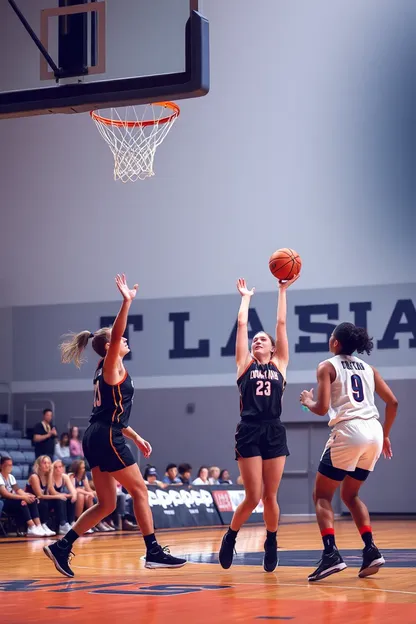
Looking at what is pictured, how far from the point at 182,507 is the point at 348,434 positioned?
10.6 metres

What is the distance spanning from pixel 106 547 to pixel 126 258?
521 inches

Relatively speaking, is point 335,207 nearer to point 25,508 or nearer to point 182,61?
point 25,508

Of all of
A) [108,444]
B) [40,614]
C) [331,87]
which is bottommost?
[40,614]

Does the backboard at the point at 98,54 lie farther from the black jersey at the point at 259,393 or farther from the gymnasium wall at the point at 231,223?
the gymnasium wall at the point at 231,223

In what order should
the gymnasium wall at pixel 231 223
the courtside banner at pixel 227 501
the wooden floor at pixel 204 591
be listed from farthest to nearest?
the gymnasium wall at pixel 231 223 < the courtside banner at pixel 227 501 < the wooden floor at pixel 204 591

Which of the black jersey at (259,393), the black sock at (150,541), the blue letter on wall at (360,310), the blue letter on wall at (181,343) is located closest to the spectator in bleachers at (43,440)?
the blue letter on wall at (181,343)

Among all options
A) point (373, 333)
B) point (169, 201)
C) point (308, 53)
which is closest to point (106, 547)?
Result: point (373, 333)

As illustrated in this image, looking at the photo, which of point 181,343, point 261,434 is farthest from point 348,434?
point 181,343

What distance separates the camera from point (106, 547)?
1159 centimetres

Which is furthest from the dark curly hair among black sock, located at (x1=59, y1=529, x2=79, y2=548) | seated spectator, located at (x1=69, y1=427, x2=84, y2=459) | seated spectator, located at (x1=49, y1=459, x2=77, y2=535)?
seated spectator, located at (x1=69, y1=427, x2=84, y2=459)

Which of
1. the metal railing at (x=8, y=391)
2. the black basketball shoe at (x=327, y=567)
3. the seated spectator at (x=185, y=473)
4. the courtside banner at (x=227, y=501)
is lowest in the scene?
the courtside banner at (x=227, y=501)

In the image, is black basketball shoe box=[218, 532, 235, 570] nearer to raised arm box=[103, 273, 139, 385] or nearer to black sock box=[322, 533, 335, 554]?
black sock box=[322, 533, 335, 554]

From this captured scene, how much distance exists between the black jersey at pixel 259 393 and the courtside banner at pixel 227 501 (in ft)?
36.4

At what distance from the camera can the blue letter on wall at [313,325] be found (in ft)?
73.6
